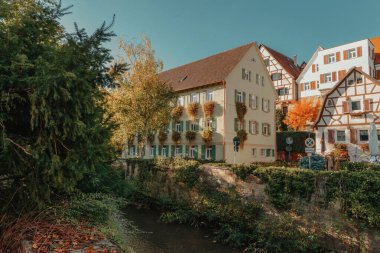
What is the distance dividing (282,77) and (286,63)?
318cm

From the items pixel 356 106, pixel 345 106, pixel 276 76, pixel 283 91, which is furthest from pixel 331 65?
pixel 356 106

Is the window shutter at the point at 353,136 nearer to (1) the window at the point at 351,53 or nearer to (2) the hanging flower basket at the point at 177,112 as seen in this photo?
(1) the window at the point at 351,53

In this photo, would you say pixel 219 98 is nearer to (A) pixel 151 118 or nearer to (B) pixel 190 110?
(B) pixel 190 110

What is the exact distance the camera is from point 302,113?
3512 cm

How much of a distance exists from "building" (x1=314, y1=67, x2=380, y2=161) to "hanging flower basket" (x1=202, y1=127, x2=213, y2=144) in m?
10.6

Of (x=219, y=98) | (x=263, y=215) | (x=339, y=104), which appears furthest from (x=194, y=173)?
(x=339, y=104)

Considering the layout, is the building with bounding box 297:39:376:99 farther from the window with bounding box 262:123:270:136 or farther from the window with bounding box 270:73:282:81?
the window with bounding box 262:123:270:136

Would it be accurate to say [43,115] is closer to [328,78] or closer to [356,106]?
[356,106]

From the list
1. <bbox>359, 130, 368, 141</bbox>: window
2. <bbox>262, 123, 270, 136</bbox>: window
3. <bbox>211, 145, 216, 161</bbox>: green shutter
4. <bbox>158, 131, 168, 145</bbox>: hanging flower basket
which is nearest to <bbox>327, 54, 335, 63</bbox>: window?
<bbox>262, 123, 270, 136</bbox>: window

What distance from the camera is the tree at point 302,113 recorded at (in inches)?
1379

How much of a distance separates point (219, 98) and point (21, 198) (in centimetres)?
2081

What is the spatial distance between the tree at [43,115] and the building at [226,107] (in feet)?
63.3

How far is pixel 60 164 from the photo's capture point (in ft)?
14.5

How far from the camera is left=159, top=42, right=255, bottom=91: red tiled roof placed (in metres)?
25.5
